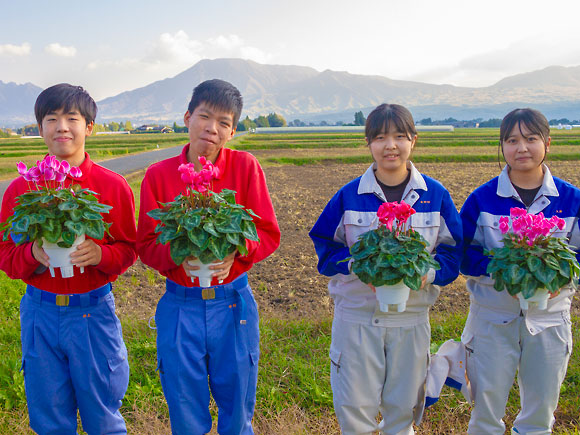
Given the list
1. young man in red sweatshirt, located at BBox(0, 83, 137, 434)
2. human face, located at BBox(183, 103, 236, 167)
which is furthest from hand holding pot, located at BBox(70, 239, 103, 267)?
human face, located at BBox(183, 103, 236, 167)

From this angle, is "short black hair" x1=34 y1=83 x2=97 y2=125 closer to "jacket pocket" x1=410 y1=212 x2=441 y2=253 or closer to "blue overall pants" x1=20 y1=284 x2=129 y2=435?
"blue overall pants" x1=20 y1=284 x2=129 y2=435

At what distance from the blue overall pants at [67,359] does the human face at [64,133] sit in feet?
2.95

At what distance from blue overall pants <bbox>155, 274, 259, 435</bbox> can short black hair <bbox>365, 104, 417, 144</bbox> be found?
4.40 feet

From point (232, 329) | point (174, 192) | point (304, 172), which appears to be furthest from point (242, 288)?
point (304, 172)

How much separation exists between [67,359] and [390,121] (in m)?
2.57

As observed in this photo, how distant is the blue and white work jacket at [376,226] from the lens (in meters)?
2.83

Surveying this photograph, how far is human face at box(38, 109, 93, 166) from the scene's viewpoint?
2.85m

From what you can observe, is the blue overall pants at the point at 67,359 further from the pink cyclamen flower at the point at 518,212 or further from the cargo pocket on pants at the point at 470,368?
the pink cyclamen flower at the point at 518,212

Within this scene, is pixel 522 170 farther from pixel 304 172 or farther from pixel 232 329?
pixel 304 172

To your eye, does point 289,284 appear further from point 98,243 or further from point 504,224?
point 504,224

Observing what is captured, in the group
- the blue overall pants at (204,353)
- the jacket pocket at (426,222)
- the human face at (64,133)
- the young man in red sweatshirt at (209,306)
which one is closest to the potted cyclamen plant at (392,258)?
the jacket pocket at (426,222)

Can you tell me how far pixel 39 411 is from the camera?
272 centimetres

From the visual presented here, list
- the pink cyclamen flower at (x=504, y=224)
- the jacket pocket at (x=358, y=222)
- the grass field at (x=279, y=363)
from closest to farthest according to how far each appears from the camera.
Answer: the pink cyclamen flower at (x=504, y=224) → the jacket pocket at (x=358, y=222) → the grass field at (x=279, y=363)

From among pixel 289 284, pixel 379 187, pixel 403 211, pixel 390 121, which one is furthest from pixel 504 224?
pixel 289 284
